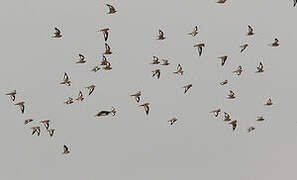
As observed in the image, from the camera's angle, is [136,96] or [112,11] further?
[136,96]

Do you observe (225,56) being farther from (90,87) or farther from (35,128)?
(35,128)

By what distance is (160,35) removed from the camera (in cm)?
14550

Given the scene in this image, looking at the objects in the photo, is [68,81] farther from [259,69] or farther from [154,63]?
[259,69]

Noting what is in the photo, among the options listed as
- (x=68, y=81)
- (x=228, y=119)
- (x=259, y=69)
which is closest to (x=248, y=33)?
(x=259, y=69)

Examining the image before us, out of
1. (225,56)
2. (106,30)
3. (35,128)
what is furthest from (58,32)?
(225,56)

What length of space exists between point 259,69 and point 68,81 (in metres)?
32.3

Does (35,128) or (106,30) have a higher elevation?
(106,30)

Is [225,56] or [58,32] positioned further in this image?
[225,56]

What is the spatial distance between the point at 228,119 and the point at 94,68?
2828 centimetres

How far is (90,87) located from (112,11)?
56.9ft

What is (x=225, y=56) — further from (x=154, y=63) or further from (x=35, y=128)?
(x=35, y=128)

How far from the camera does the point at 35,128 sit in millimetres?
152750

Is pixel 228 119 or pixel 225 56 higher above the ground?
pixel 225 56

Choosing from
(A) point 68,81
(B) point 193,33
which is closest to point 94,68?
(A) point 68,81
